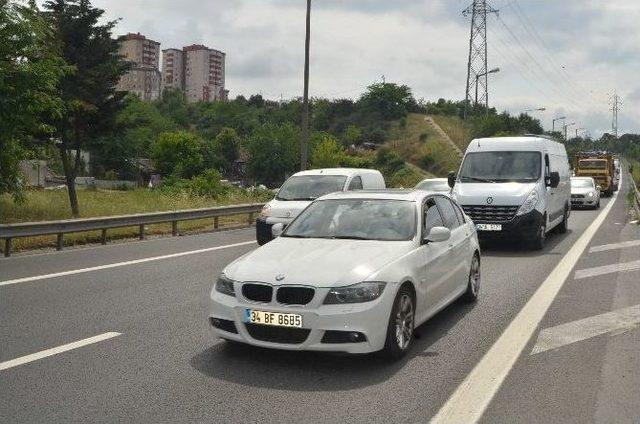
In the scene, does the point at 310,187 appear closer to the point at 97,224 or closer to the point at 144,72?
the point at 97,224

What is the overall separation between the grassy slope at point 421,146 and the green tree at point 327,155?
1212 centimetres

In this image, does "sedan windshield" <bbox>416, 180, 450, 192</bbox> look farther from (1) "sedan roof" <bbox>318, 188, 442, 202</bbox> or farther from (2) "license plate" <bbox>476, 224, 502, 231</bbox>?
(1) "sedan roof" <bbox>318, 188, 442, 202</bbox>

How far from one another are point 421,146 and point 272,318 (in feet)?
343

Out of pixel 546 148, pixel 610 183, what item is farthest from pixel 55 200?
pixel 610 183

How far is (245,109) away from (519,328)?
151256mm

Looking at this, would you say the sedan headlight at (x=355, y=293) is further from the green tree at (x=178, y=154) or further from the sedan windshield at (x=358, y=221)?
the green tree at (x=178, y=154)

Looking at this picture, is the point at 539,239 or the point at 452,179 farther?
the point at 452,179

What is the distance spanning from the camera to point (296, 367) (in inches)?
214

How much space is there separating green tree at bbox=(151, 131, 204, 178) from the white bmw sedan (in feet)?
333

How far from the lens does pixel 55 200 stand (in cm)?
2672

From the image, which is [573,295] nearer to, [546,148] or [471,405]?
[471,405]

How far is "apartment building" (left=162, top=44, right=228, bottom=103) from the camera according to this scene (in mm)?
194750

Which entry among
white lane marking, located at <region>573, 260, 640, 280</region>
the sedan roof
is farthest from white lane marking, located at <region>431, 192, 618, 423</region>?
the sedan roof

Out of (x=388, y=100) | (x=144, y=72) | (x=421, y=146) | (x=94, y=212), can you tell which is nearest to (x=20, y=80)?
(x=94, y=212)
